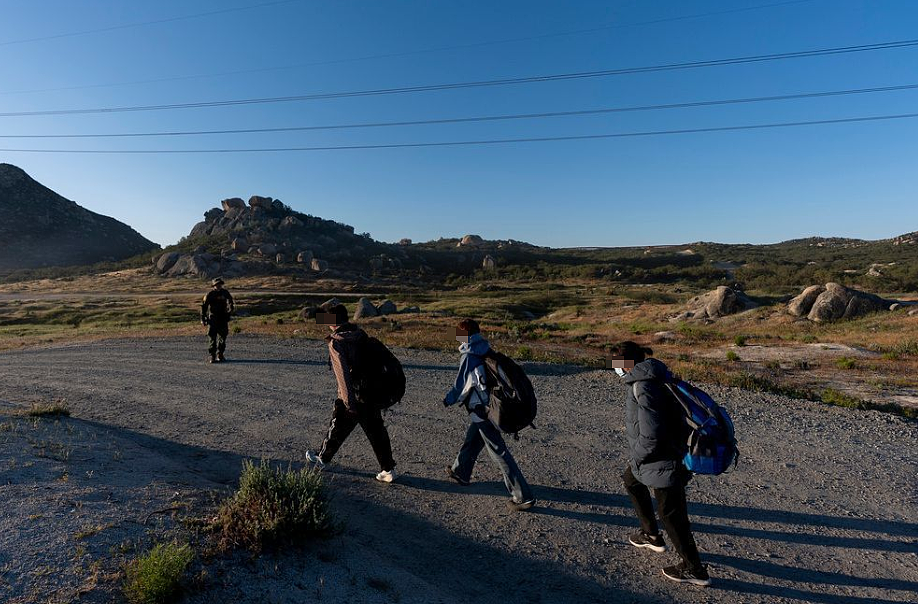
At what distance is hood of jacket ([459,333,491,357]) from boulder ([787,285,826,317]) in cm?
2792

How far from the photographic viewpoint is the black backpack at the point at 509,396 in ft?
16.5

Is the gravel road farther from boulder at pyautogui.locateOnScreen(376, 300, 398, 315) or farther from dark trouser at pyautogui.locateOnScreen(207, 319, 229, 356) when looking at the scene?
boulder at pyautogui.locateOnScreen(376, 300, 398, 315)

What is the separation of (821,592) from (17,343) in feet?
97.2

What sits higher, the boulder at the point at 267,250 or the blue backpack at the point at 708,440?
the boulder at the point at 267,250

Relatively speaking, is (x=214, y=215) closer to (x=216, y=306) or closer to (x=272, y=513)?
(x=216, y=306)

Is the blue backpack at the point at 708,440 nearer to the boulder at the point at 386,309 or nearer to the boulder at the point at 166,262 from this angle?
the boulder at the point at 386,309

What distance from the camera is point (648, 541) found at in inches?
187

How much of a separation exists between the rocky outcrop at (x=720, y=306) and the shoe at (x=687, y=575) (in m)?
30.1

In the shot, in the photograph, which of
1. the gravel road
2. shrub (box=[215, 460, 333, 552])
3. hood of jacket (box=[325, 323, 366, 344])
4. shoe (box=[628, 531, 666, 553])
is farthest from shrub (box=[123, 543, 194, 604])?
shoe (box=[628, 531, 666, 553])

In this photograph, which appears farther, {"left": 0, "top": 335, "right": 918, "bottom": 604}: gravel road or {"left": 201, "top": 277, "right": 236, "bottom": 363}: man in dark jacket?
{"left": 201, "top": 277, "right": 236, "bottom": 363}: man in dark jacket

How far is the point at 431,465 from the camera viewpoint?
6.93 metres

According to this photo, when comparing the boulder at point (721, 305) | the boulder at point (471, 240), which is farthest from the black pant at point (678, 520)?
the boulder at point (471, 240)

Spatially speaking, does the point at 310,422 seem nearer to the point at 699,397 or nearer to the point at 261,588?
the point at 261,588

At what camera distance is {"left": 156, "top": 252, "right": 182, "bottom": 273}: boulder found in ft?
251
